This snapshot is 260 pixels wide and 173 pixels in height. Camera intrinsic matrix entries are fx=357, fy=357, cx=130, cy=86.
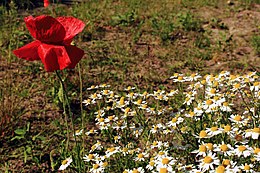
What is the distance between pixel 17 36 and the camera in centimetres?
421

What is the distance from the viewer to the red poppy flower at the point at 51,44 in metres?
1.29

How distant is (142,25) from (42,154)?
9.40ft

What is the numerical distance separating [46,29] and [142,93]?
2.06 metres

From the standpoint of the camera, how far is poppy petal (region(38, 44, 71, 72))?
1285 millimetres

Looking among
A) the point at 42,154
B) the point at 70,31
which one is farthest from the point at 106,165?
the point at 42,154

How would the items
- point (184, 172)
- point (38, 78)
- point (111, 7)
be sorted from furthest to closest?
point (111, 7) < point (38, 78) < point (184, 172)

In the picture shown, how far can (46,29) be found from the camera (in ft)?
4.30

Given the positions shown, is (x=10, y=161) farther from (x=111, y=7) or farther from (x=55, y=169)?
(x=111, y=7)

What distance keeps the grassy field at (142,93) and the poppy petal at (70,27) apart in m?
0.33

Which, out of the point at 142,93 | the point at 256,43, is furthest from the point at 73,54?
the point at 256,43

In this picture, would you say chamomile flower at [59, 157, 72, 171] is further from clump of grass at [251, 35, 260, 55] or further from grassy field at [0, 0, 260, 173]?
clump of grass at [251, 35, 260, 55]

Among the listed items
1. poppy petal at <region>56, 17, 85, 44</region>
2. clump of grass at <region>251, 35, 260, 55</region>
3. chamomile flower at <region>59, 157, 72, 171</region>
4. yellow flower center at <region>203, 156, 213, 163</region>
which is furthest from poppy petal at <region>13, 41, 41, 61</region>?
clump of grass at <region>251, 35, 260, 55</region>

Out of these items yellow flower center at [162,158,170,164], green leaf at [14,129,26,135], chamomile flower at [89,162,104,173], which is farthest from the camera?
green leaf at [14,129,26,135]

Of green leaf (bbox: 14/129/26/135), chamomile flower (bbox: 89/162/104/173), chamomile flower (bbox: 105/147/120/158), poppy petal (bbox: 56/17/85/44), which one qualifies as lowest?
green leaf (bbox: 14/129/26/135)
